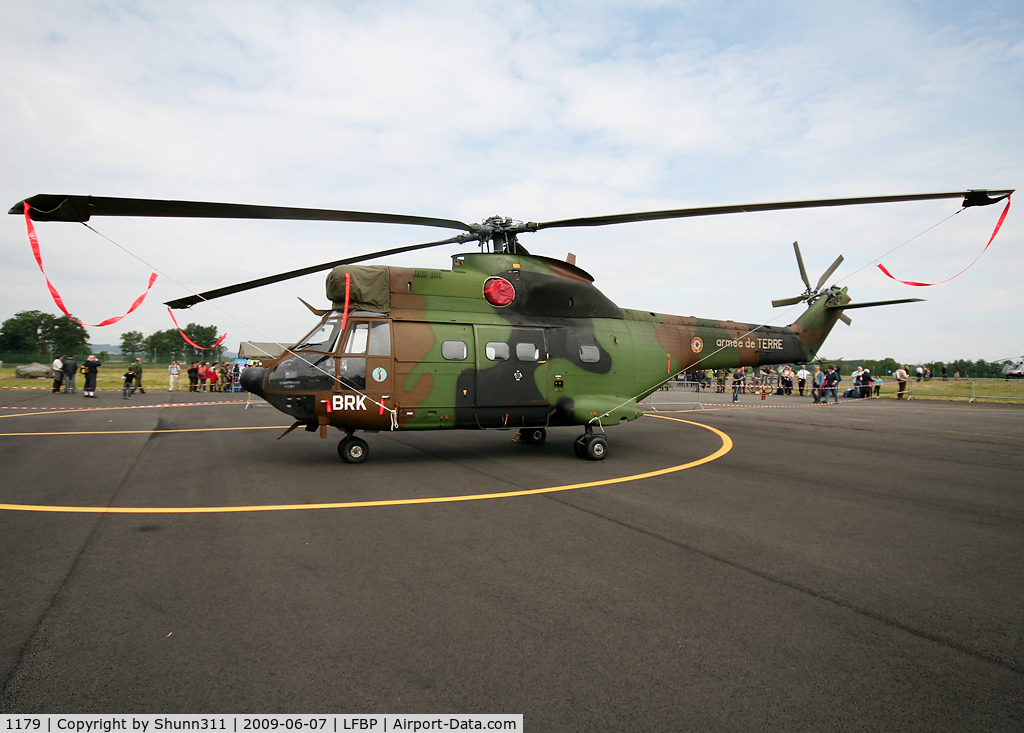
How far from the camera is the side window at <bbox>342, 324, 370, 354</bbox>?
31.4 feet

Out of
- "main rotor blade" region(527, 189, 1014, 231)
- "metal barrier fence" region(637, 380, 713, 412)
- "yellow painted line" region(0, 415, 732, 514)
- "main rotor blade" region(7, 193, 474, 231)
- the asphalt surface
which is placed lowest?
the asphalt surface

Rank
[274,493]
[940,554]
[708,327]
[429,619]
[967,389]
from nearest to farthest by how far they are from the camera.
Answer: [429,619]
[940,554]
[274,493]
[708,327]
[967,389]

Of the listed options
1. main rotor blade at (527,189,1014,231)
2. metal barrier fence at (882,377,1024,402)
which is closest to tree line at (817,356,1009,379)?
metal barrier fence at (882,377,1024,402)

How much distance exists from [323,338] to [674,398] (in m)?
21.7

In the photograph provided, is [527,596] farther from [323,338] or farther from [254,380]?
[254,380]

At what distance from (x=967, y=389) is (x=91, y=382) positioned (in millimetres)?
47947

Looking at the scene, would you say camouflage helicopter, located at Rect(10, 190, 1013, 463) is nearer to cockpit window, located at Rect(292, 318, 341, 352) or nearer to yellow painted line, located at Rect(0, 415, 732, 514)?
cockpit window, located at Rect(292, 318, 341, 352)

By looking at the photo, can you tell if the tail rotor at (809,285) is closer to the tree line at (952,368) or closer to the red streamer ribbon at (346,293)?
the red streamer ribbon at (346,293)

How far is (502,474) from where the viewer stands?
29.8ft

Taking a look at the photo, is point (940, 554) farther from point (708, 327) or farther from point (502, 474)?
point (708, 327)

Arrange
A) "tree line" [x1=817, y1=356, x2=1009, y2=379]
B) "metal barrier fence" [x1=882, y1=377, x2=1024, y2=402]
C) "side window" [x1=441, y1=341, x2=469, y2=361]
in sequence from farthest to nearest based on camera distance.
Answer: "tree line" [x1=817, y1=356, x2=1009, y2=379] → "metal barrier fence" [x1=882, y1=377, x2=1024, y2=402] → "side window" [x1=441, y1=341, x2=469, y2=361]

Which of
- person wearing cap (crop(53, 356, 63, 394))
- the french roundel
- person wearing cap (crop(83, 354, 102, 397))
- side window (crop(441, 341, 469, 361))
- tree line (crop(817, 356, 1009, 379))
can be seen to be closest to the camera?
side window (crop(441, 341, 469, 361))

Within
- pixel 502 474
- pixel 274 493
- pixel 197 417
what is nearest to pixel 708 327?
pixel 502 474

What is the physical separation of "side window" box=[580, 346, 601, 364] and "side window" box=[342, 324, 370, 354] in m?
4.46
